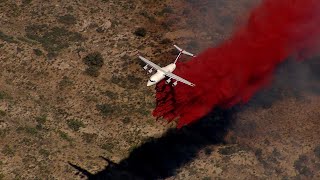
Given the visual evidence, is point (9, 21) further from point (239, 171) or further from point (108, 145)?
point (239, 171)

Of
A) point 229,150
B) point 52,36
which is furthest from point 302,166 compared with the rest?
point 52,36

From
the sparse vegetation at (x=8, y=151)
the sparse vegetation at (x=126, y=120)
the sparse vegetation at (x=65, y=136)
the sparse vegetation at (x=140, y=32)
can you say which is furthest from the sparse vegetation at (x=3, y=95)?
the sparse vegetation at (x=140, y=32)

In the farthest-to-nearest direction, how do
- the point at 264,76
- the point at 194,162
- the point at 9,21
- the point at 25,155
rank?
the point at 9,21, the point at 264,76, the point at 194,162, the point at 25,155

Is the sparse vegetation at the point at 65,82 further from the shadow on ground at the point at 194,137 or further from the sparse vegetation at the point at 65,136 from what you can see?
the shadow on ground at the point at 194,137

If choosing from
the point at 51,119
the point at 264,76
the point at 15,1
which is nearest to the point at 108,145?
the point at 51,119

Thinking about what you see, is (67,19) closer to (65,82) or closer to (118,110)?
(65,82)

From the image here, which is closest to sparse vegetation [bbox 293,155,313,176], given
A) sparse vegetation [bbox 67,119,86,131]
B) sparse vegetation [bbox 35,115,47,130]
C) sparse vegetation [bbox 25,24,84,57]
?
sparse vegetation [bbox 67,119,86,131]
